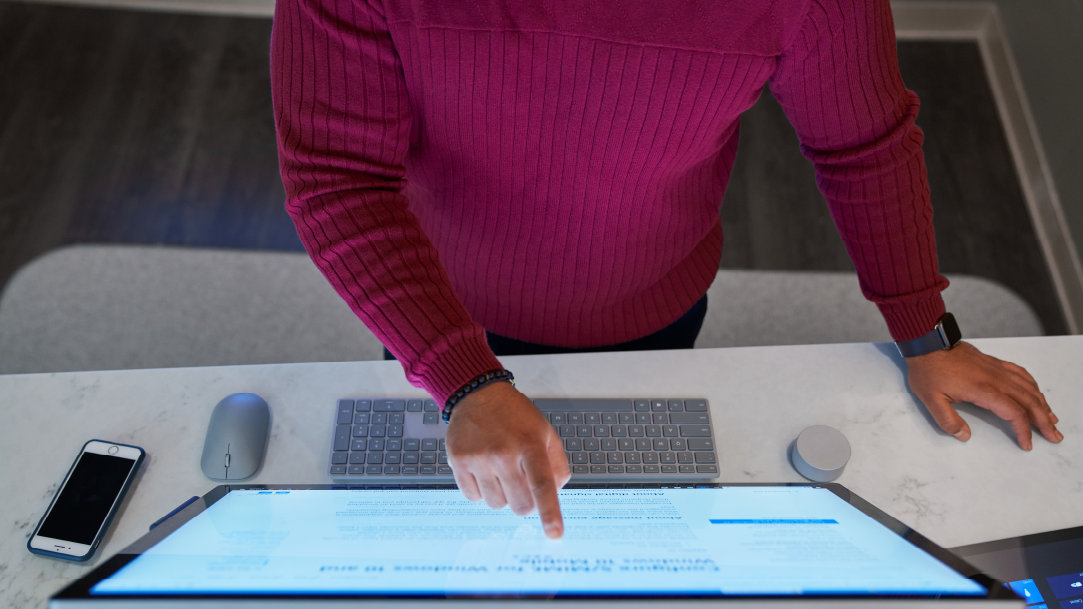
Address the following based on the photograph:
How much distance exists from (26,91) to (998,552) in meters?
3.08

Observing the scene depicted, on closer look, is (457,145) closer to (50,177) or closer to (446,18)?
(446,18)

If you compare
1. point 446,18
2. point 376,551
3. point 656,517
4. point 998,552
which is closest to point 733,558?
point 656,517

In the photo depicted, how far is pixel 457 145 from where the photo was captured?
83cm

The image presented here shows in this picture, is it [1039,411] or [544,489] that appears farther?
[1039,411]

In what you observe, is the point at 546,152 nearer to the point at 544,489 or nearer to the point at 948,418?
the point at 544,489

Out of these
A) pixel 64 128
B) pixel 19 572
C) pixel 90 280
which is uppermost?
pixel 19 572

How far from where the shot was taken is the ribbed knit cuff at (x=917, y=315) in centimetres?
94

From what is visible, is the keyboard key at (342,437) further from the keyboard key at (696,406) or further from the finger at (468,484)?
the keyboard key at (696,406)

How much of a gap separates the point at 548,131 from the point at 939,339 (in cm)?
60

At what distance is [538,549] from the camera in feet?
2.06

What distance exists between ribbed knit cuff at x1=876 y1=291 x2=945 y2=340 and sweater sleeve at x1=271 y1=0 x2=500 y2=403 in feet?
1.86

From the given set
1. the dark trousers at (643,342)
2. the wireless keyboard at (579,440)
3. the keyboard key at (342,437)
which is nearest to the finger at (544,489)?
the wireless keyboard at (579,440)

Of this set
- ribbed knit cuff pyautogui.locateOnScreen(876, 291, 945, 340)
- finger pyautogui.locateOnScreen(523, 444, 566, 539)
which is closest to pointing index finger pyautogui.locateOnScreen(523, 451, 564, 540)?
finger pyautogui.locateOnScreen(523, 444, 566, 539)

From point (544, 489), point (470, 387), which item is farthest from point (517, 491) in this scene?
point (470, 387)
